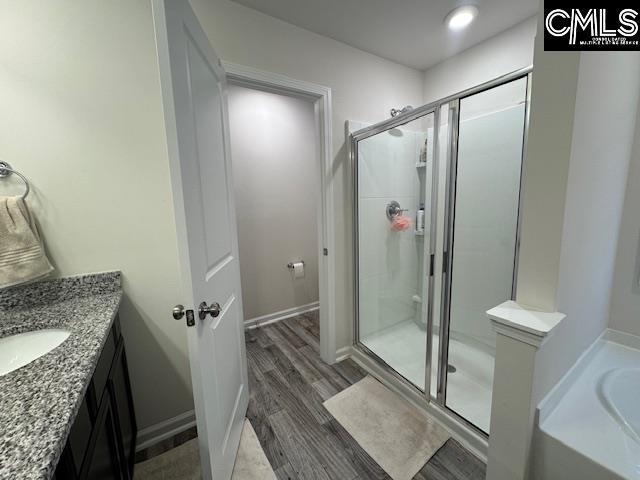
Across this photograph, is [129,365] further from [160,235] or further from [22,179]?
[22,179]

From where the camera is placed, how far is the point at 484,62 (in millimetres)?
1880

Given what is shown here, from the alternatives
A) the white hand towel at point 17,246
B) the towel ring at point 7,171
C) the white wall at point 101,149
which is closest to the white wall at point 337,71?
the white wall at point 101,149

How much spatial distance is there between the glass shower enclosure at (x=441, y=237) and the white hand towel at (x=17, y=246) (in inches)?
68.7

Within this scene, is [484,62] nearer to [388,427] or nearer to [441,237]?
[441,237]

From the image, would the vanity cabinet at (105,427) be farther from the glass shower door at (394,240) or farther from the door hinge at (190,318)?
the glass shower door at (394,240)

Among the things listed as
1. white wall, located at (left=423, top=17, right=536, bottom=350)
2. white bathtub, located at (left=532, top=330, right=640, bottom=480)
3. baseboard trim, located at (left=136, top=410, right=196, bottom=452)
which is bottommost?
baseboard trim, located at (left=136, top=410, right=196, bottom=452)

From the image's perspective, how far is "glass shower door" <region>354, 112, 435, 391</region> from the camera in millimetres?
2002

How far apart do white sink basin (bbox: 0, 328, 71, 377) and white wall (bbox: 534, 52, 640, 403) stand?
1.65 meters

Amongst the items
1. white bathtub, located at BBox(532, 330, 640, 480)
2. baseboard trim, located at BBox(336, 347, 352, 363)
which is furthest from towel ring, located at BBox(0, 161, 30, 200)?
white bathtub, located at BBox(532, 330, 640, 480)

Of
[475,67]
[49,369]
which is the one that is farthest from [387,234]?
[49,369]

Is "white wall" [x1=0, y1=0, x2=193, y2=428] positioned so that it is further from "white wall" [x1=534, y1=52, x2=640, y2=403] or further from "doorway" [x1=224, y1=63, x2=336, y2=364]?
"white wall" [x1=534, y1=52, x2=640, y2=403]

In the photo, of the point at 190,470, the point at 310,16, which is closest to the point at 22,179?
the point at 190,470

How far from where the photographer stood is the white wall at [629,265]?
3.86 feet

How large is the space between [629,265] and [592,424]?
2.81ft
